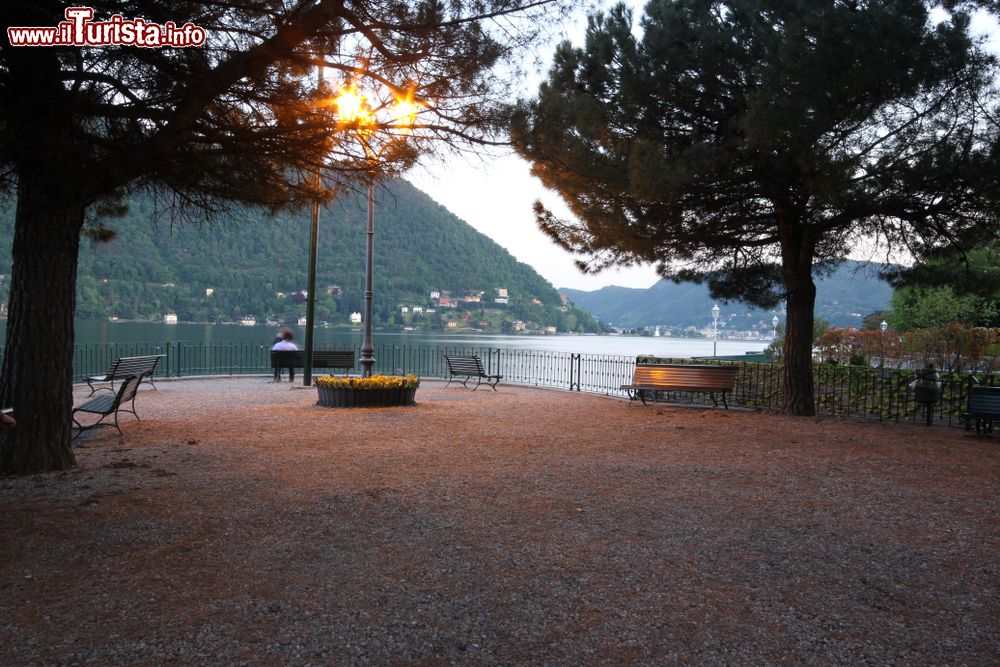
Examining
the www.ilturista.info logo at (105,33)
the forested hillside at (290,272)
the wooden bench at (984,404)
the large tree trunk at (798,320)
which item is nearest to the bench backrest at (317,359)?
the large tree trunk at (798,320)

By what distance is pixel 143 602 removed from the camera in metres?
3.41

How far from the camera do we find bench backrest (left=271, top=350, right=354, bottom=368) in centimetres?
1638

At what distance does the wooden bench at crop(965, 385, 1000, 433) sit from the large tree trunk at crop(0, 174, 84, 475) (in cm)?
1078

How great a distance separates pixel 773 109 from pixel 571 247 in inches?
195

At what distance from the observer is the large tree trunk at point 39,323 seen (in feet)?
19.7

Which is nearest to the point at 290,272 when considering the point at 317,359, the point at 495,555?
the point at 317,359

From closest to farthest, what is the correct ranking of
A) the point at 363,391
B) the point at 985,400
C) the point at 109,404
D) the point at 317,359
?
1. the point at 109,404
2. the point at 985,400
3. the point at 363,391
4. the point at 317,359

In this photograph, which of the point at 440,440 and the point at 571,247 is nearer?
the point at 440,440

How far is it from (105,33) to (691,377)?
9984 mm

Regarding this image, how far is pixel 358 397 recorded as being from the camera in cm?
1188

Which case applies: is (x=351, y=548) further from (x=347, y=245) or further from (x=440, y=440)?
(x=347, y=245)

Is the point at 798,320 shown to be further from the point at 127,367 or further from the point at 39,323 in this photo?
the point at 127,367

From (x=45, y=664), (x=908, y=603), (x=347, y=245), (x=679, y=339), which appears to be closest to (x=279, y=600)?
(x=45, y=664)

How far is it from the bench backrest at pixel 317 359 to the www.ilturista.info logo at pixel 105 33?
10962 mm
